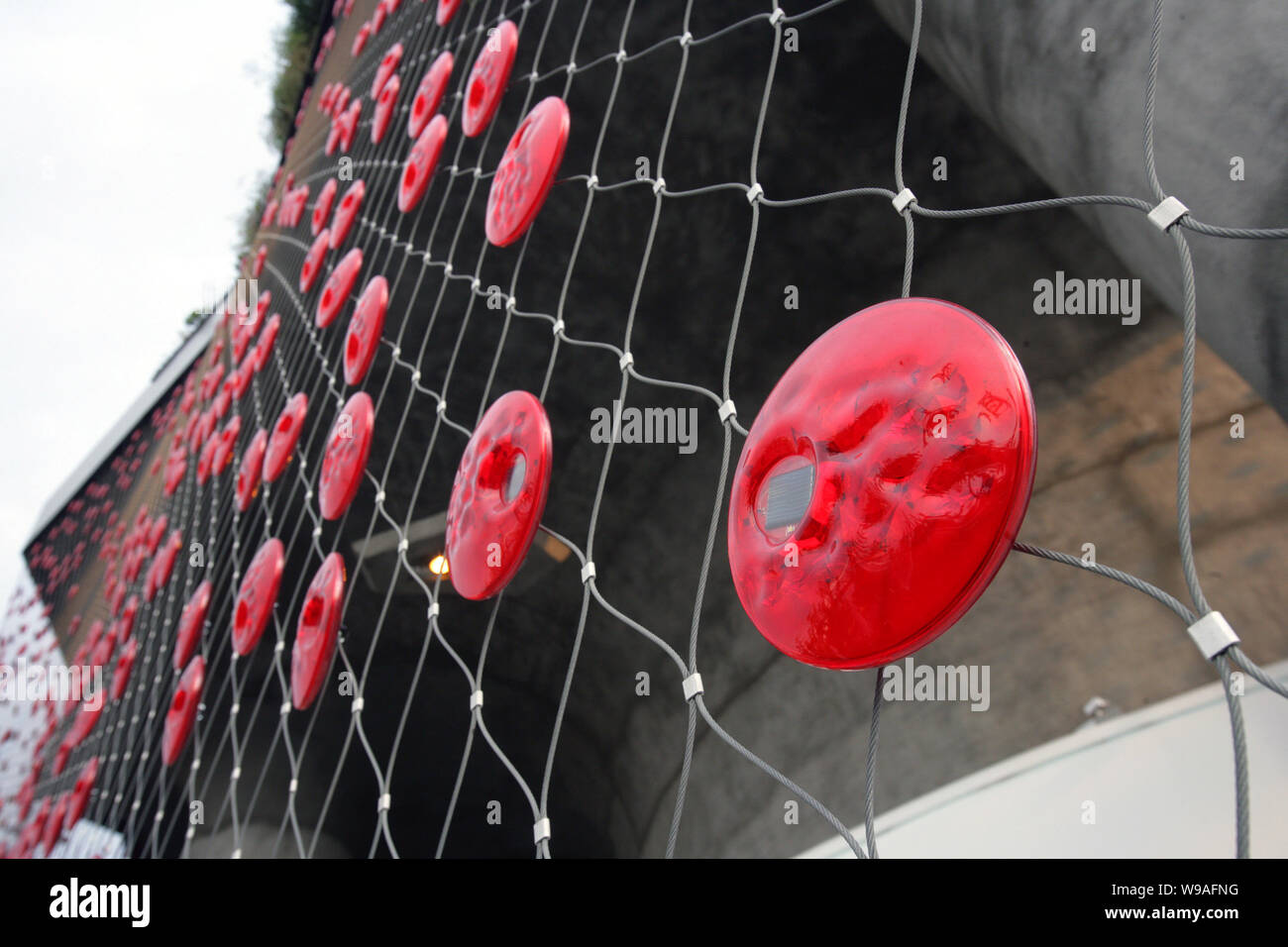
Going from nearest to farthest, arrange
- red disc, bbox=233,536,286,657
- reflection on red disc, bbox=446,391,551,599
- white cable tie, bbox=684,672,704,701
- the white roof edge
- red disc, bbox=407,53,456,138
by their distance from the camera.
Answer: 1. white cable tie, bbox=684,672,704,701
2. reflection on red disc, bbox=446,391,551,599
3. red disc, bbox=233,536,286,657
4. red disc, bbox=407,53,456,138
5. the white roof edge

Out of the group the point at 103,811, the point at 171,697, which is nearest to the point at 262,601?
the point at 171,697

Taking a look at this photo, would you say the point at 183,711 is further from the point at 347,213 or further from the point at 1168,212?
the point at 1168,212

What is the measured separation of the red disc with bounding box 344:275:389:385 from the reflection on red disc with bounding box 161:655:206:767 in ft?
1.78

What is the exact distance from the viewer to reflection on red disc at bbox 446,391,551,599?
26.2 inches

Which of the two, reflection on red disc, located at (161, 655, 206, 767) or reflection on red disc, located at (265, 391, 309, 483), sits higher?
reflection on red disc, located at (265, 391, 309, 483)

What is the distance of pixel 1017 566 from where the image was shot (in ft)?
3.70

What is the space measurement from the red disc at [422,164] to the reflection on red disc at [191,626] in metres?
0.77

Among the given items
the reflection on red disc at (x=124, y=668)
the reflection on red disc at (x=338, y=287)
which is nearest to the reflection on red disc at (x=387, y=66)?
the reflection on red disc at (x=338, y=287)

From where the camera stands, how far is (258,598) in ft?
4.10

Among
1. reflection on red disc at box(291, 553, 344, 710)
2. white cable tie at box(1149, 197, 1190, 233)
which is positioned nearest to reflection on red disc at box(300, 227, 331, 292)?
reflection on red disc at box(291, 553, 344, 710)

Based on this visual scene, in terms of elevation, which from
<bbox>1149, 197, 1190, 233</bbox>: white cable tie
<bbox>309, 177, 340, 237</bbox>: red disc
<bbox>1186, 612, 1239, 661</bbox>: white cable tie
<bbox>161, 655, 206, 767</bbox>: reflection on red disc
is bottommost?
<bbox>161, 655, 206, 767</bbox>: reflection on red disc

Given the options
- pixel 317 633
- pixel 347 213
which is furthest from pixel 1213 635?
pixel 347 213

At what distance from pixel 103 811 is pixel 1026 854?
166cm

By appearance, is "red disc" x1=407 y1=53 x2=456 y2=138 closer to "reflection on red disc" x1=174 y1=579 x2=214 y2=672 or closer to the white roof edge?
"reflection on red disc" x1=174 y1=579 x2=214 y2=672
